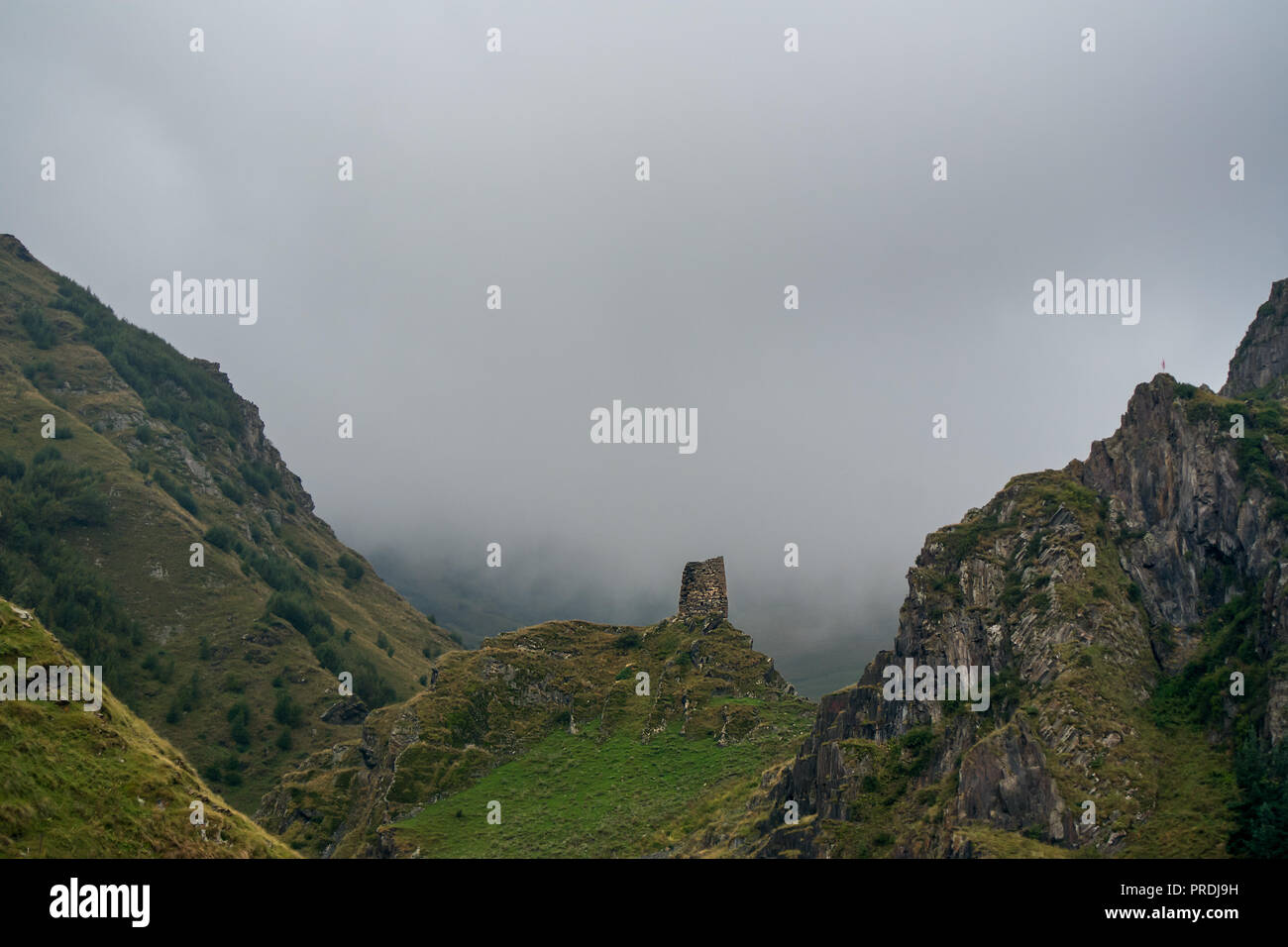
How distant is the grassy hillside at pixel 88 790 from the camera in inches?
1583

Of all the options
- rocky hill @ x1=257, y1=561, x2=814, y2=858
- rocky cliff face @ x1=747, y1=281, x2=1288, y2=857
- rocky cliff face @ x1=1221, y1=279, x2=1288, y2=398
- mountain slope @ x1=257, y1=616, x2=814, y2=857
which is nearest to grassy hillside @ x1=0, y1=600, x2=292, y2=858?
rocky hill @ x1=257, y1=561, x2=814, y2=858

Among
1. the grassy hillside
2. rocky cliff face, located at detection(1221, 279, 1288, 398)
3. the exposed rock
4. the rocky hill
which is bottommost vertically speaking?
the exposed rock

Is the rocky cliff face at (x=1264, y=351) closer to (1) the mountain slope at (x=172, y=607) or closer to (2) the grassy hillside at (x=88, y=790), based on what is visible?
(2) the grassy hillside at (x=88, y=790)

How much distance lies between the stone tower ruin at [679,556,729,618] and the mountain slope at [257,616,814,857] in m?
2.58

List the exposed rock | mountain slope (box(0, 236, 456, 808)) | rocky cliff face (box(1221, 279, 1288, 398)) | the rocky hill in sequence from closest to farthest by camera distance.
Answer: the rocky hill < rocky cliff face (box(1221, 279, 1288, 398)) < mountain slope (box(0, 236, 456, 808)) < the exposed rock

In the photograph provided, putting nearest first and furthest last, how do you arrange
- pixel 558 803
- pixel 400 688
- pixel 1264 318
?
pixel 558 803
pixel 1264 318
pixel 400 688

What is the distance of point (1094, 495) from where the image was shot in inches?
3002

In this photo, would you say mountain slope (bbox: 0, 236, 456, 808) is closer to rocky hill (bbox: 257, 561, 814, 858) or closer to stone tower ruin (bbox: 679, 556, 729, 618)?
rocky hill (bbox: 257, 561, 814, 858)

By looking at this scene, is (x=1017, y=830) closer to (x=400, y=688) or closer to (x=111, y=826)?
(x=111, y=826)

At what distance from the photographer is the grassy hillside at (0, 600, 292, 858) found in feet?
132

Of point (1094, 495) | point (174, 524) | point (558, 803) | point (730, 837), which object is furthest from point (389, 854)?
point (174, 524)

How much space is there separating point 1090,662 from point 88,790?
59.6 meters

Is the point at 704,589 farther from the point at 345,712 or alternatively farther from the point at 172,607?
the point at 172,607
